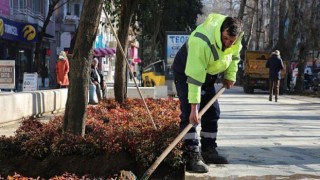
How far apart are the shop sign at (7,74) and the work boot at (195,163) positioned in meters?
13.3

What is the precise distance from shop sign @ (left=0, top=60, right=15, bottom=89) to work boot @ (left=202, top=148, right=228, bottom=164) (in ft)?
42.1

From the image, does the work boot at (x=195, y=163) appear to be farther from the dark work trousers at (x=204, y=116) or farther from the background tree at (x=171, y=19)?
the background tree at (x=171, y=19)

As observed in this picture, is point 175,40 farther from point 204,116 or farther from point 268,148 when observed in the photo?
point 204,116

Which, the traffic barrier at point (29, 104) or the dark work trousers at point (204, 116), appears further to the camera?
the traffic barrier at point (29, 104)

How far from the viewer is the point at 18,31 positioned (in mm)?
31375

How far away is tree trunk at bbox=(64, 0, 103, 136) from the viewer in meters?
5.98

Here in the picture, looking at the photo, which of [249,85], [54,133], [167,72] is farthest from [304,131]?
[249,85]

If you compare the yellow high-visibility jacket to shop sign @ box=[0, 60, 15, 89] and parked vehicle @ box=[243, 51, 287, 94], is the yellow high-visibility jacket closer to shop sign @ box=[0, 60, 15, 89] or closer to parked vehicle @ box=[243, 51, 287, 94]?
shop sign @ box=[0, 60, 15, 89]

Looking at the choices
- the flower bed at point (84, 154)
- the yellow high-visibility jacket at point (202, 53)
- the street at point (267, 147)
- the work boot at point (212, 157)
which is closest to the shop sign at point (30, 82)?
the street at point (267, 147)

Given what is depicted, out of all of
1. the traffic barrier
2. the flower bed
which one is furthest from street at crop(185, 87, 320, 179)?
the traffic barrier

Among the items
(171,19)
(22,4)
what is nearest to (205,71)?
(22,4)

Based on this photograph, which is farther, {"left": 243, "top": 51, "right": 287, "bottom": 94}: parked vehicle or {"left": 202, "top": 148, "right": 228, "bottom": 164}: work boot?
{"left": 243, "top": 51, "right": 287, "bottom": 94}: parked vehicle

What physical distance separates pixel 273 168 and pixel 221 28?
5.88 feet

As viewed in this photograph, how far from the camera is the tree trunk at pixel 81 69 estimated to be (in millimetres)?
5984
